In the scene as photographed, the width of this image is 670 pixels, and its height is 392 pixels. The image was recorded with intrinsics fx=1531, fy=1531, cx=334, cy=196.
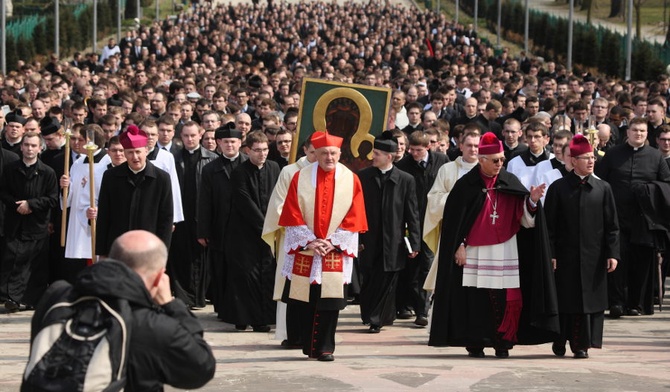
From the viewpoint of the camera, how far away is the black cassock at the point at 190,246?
15430 millimetres

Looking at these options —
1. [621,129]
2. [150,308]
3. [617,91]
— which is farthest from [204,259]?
[617,91]

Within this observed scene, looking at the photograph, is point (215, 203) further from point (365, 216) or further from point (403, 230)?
point (365, 216)

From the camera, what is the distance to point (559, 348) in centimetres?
1212

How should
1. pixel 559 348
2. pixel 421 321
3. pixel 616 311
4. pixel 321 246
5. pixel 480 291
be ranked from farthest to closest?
pixel 616 311 → pixel 421 321 → pixel 559 348 → pixel 480 291 → pixel 321 246

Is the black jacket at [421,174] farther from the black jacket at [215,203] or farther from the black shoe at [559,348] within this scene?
the black shoe at [559,348]

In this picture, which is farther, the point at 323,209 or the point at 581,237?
the point at 581,237

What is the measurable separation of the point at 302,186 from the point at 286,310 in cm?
124

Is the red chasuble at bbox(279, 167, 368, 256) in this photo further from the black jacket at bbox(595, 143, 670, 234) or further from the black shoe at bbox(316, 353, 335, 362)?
the black jacket at bbox(595, 143, 670, 234)

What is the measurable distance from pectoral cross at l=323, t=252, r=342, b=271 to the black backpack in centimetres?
565

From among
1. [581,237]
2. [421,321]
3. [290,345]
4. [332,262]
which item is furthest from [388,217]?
[332,262]

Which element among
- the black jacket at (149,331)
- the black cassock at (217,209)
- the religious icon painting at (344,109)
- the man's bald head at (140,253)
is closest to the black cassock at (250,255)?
the black cassock at (217,209)

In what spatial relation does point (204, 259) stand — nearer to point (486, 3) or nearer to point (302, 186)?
point (302, 186)

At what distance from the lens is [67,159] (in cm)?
1414

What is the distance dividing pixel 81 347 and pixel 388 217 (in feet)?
27.4
